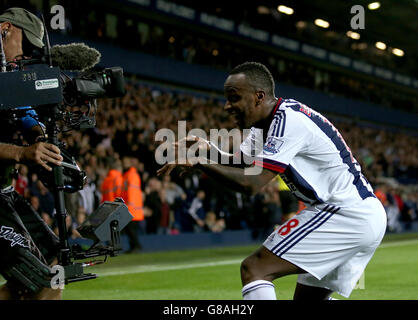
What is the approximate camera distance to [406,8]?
25.1 metres

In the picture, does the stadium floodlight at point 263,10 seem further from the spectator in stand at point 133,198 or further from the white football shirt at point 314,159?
the white football shirt at point 314,159

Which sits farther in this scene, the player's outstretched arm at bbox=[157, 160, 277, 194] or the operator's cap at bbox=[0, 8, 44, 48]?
the operator's cap at bbox=[0, 8, 44, 48]

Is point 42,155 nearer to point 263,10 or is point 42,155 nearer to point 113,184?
point 113,184

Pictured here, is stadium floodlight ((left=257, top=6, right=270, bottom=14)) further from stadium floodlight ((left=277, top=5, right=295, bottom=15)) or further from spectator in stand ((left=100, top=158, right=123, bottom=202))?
spectator in stand ((left=100, top=158, right=123, bottom=202))

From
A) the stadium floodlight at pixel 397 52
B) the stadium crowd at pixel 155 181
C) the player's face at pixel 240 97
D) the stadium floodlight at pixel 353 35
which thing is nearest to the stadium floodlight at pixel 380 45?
the stadium floodlight at pixel 353 35

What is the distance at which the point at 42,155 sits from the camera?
3.37 m

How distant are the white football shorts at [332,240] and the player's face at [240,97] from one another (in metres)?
0.78

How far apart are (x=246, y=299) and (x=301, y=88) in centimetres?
2646

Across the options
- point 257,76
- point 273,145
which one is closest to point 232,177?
point 273,145

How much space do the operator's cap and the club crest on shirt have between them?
1.74 meters

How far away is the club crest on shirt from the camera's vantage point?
3.53 metres

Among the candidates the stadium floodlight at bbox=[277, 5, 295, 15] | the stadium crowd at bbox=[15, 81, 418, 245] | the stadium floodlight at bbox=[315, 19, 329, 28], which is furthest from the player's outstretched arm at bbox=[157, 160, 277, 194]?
the stadium floodlight at bbox=[315, 19, 329, 28]
